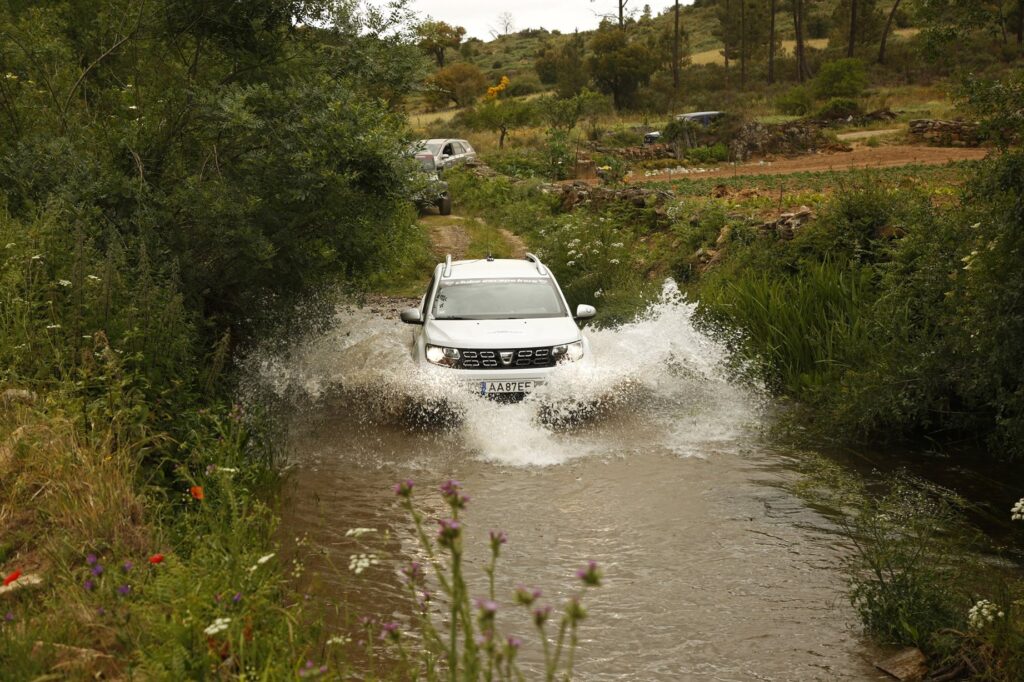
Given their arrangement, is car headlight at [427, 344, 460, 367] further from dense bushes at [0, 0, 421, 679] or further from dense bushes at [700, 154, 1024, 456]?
dense bushes at [700, 154, 1024, 456]

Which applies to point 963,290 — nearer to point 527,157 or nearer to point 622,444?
point 622,444

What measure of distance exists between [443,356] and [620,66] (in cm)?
4943

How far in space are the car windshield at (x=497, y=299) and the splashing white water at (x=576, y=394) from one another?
30.5 inches

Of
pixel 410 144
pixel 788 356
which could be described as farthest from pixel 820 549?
pixel 410 144

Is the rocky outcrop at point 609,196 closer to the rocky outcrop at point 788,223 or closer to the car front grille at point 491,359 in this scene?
the rocky outcrop at point 788,223

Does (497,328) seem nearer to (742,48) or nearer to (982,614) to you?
(982,614)

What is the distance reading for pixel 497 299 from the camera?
11.4 m

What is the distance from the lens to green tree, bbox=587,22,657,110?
2223 inches

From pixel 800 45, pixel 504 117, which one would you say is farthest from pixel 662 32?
pixel 504 117

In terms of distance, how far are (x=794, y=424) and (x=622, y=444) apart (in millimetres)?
2027

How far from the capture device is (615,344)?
522 inches

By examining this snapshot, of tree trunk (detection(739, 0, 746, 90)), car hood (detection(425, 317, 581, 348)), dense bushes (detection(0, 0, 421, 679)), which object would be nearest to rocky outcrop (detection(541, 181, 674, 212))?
dense bushes (detection(0, 0, 421, 679))

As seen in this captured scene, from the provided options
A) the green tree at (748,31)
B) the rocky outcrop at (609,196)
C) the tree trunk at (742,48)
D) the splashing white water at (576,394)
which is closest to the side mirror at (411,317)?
the splashing white water at (576,394)

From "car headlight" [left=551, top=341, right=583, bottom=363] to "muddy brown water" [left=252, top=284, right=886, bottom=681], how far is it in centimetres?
23
